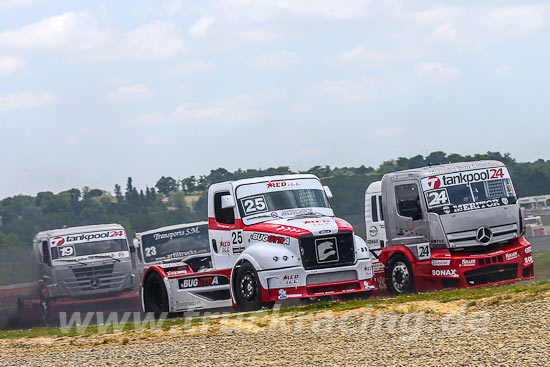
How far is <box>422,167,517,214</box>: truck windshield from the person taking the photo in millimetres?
18391

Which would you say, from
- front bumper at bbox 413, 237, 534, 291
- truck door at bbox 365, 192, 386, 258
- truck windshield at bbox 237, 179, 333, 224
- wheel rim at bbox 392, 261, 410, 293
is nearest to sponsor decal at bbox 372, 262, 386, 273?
wheel rim at bbox 392, 261, 410, 293

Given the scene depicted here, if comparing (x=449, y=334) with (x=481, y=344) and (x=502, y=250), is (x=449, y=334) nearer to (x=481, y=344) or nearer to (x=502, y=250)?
(x=481, y=344)

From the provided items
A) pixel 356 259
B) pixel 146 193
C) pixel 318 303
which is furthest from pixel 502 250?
pixel 146 193

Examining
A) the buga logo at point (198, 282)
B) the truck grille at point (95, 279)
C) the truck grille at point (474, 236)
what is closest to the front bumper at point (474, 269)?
the truck grille at point (474, 236)

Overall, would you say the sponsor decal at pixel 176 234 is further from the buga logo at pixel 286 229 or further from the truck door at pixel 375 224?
the buga logo at pixel 286 229

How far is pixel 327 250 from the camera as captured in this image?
53.5ft

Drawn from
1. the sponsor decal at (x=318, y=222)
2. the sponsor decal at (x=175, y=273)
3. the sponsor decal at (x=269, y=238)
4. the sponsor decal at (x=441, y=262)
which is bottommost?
the sponsor decal at (x=441, y=262)

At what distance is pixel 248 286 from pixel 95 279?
12.2 m

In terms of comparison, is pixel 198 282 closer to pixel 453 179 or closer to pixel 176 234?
pixel 453 179

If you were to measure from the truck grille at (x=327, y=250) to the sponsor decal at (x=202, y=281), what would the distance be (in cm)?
188

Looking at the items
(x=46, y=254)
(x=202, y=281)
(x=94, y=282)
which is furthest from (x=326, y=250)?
(x=46, y=254)

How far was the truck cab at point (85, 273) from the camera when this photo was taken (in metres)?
26.9

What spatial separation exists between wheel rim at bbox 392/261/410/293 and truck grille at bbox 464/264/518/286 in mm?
1395

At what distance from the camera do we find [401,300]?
48.8ft
